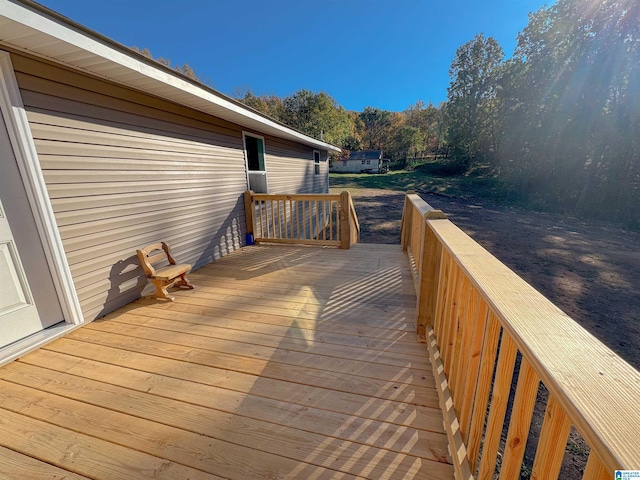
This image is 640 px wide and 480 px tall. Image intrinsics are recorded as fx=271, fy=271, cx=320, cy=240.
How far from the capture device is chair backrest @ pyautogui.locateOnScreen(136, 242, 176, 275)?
2.74m

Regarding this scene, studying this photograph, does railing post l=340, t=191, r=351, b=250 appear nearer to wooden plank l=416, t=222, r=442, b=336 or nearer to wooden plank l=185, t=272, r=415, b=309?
wooden plank l=185, t=272, r=415, b=309

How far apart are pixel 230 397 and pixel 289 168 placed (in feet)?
20.0

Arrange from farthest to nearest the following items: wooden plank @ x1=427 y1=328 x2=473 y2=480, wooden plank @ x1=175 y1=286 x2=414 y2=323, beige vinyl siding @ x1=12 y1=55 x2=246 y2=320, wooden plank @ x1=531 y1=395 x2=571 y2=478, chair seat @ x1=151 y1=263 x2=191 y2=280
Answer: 1. chair seat @ x1=151 y1=263 x2=191 y2=280
2. wooden plank @ x1=175 y1=286 x2=414 y2=323
3. beige vinyl siding @ x1=12 y1=55 x2=246 y2=320
4. wooden plank @ x1=427 y1=328 x2=473 y2=480
5. wooden plank @ x1=531 y1=395 x2=571 y2=478

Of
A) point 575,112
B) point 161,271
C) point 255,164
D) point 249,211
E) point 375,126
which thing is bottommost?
point 161,271

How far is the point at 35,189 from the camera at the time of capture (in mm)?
2027

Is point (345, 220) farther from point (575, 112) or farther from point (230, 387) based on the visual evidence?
point (575, 112)

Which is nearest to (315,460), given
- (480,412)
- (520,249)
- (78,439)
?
(480,412)

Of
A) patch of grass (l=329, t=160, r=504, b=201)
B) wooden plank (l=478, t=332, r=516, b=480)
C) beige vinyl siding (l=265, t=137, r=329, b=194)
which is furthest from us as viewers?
patch of grass (l=329, t=160, r=504, b=201)

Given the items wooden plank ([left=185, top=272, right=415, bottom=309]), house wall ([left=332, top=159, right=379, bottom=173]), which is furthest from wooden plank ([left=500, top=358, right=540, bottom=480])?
house wall ([left=332, top=159, right=379, bottom=173])

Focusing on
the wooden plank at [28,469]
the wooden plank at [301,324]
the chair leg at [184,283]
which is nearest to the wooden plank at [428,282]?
the wooden plank at [301,324]

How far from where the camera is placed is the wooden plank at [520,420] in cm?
75

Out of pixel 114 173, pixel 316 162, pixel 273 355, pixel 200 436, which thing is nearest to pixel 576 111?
pixel 316 162

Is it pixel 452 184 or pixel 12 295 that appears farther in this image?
pixel 452 184

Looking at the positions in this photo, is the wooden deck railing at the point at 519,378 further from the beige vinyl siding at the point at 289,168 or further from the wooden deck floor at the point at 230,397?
the beige vinyl siding at the point at 289,168
